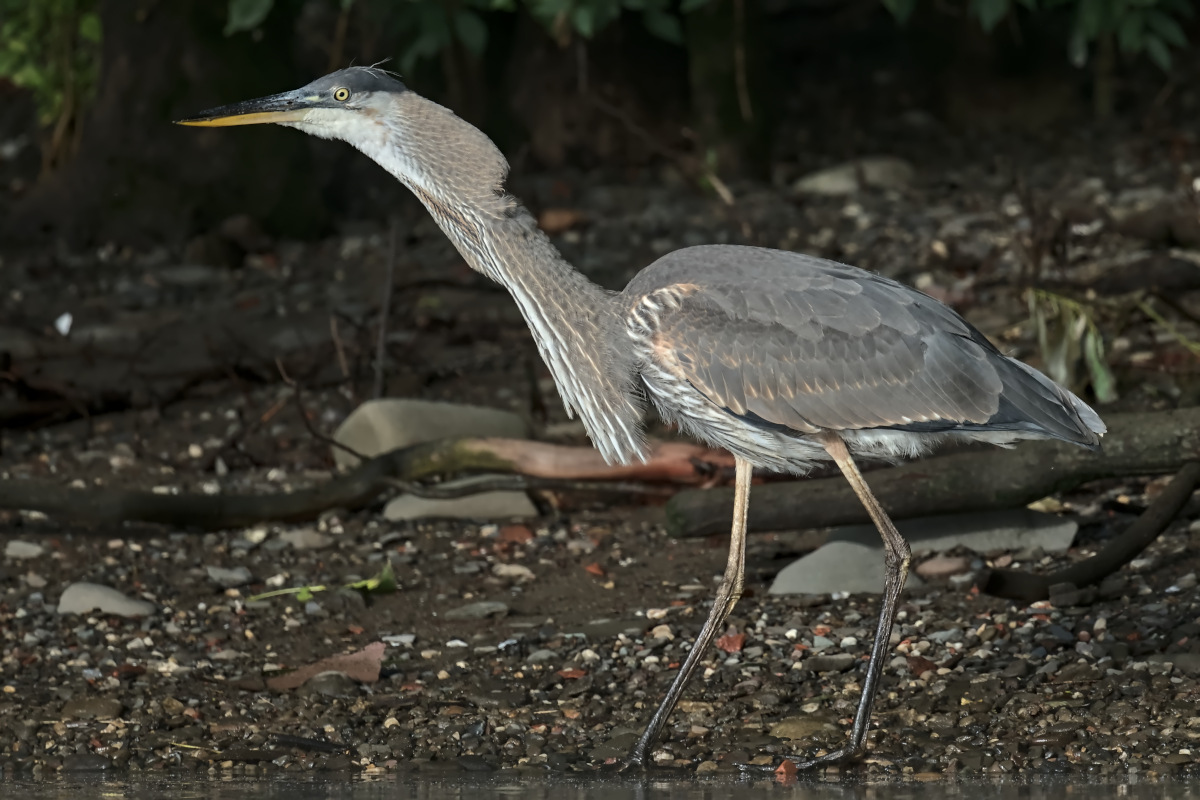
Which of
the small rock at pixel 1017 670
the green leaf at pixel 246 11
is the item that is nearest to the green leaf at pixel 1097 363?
the small rock at pixel 1017 670

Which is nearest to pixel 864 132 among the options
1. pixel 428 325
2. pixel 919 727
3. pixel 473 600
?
pixel 428 325

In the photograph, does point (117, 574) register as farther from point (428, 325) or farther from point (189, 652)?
point (428, 325)

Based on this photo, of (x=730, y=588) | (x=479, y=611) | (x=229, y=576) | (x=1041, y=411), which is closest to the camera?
(x=1041, y=411)

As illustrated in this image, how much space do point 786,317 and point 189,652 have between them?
2.48m

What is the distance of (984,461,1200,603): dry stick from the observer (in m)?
5.45

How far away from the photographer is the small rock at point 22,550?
6555 mm

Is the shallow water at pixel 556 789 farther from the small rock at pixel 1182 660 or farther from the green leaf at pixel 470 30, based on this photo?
the green leaf at pixel 470 30

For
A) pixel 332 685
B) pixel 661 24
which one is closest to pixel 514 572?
pixel 332 685

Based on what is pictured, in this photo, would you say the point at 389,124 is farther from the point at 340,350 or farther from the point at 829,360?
the point at 340,350

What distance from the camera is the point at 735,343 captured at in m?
4.82

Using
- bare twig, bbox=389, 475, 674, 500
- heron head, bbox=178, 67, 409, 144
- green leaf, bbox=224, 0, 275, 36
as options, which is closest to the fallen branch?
bare twig, bbox=389, 475, 674, 500

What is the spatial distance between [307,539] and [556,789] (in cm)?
278

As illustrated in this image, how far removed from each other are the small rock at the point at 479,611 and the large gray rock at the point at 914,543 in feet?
3.30

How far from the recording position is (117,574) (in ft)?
21.1
